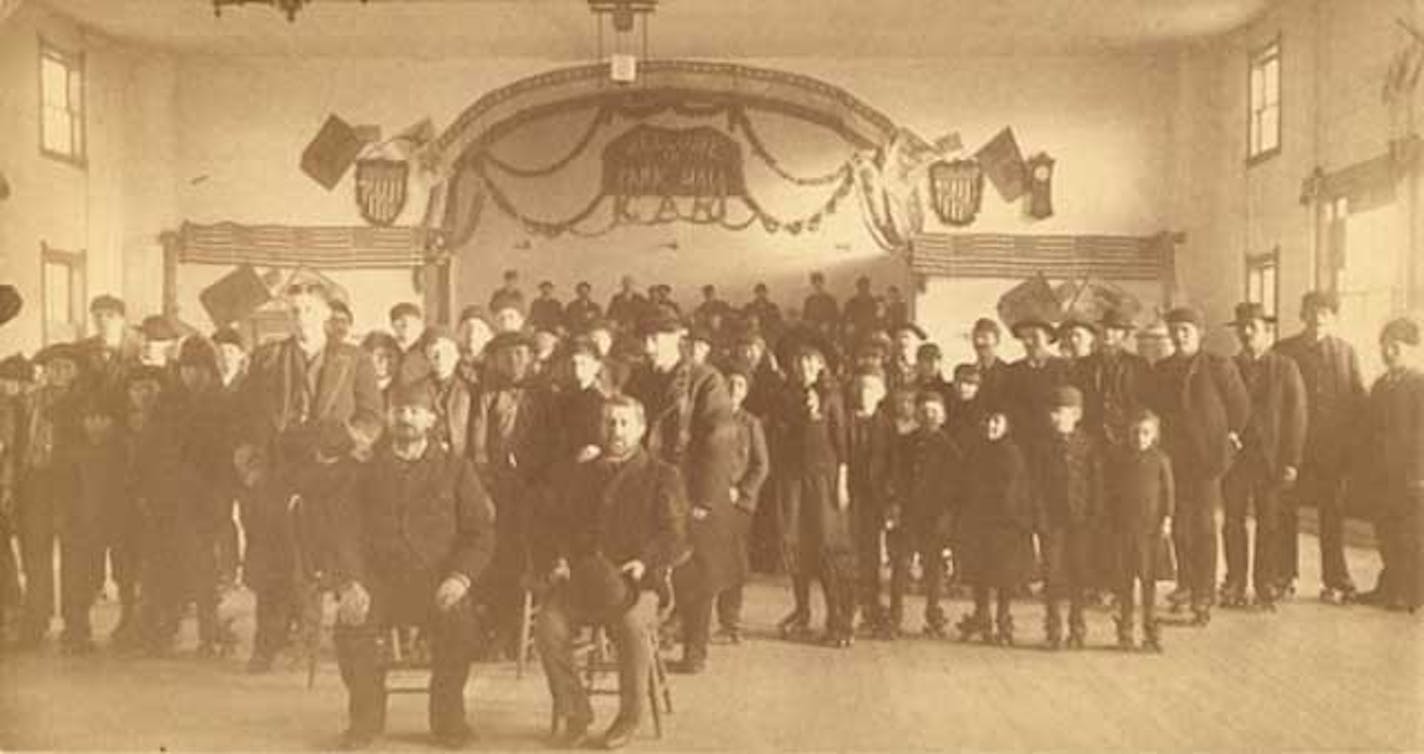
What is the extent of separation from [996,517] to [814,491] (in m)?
0.63

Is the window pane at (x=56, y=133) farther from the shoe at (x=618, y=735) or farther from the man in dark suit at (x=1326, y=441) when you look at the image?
the man in dark suit at (x=1326, y=441)

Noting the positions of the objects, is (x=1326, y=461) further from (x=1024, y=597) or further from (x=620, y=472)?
(x=620, y=472)

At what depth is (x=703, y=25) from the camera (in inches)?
201

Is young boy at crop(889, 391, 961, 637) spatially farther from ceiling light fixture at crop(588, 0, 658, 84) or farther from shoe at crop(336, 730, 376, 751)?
shoe at crop(336, 730, 376, 751)

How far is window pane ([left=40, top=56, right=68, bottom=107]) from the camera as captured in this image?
4547mm

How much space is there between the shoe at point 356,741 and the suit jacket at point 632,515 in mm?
718

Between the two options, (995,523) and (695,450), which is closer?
(695,450)

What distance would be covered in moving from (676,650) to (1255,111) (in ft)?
8.36

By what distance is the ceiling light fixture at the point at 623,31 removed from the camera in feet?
16.0

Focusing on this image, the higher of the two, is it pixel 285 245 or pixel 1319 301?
pixel 285 245

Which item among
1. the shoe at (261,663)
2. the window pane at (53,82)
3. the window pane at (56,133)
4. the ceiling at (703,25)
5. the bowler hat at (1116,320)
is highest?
the ceiling at (703,25)

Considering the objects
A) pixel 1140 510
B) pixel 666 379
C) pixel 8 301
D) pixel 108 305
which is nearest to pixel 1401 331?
pixel 1140 510

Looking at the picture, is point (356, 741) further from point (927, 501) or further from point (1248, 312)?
point (1248, 312)

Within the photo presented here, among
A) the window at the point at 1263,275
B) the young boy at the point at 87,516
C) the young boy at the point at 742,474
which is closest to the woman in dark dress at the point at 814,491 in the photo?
the young boy at the point at 742,474
